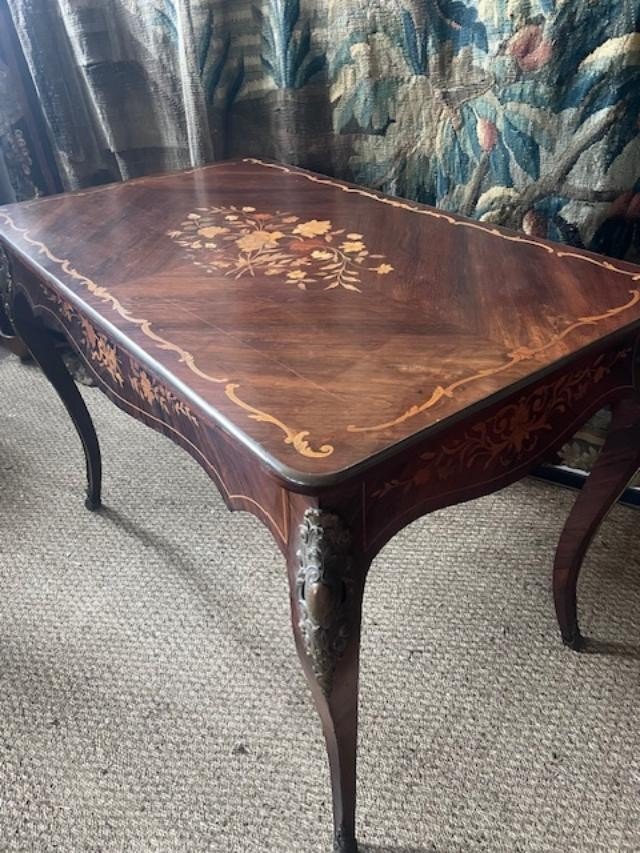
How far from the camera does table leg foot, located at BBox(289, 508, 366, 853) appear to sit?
1.82 ft

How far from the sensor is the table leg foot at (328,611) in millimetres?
555

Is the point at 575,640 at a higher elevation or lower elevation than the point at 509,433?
lower

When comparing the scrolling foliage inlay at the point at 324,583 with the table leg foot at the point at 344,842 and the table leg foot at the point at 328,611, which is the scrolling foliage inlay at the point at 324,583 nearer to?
the table leg foot at the point at 328,611

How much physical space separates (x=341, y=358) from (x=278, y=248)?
31 centimetres

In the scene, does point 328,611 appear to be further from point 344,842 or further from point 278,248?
point 278,248

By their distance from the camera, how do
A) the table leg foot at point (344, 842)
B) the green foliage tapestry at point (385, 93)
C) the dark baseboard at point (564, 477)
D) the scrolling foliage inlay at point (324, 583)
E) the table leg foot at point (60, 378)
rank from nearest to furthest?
the scrolling foliage inlay at point (324, 583)
the table leg foot at point (344, 842)
the green foliage tapestry at point (385, 93)
the table leg foot at point (60, 378)
the dark baseboard at point (564, 477)

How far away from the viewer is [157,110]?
150 cm

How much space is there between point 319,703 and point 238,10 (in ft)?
3.84

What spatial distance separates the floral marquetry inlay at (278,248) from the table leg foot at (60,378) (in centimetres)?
30

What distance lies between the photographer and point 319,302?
2.55 feet

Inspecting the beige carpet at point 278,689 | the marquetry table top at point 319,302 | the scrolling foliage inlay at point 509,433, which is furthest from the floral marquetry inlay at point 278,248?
the beige carpet at point 278,689

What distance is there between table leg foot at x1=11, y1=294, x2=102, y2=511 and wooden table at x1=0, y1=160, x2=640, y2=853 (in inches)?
1.9

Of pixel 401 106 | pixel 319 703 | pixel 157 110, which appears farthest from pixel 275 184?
pixel 319 703

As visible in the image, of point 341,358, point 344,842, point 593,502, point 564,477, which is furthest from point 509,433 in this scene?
point 564,477
